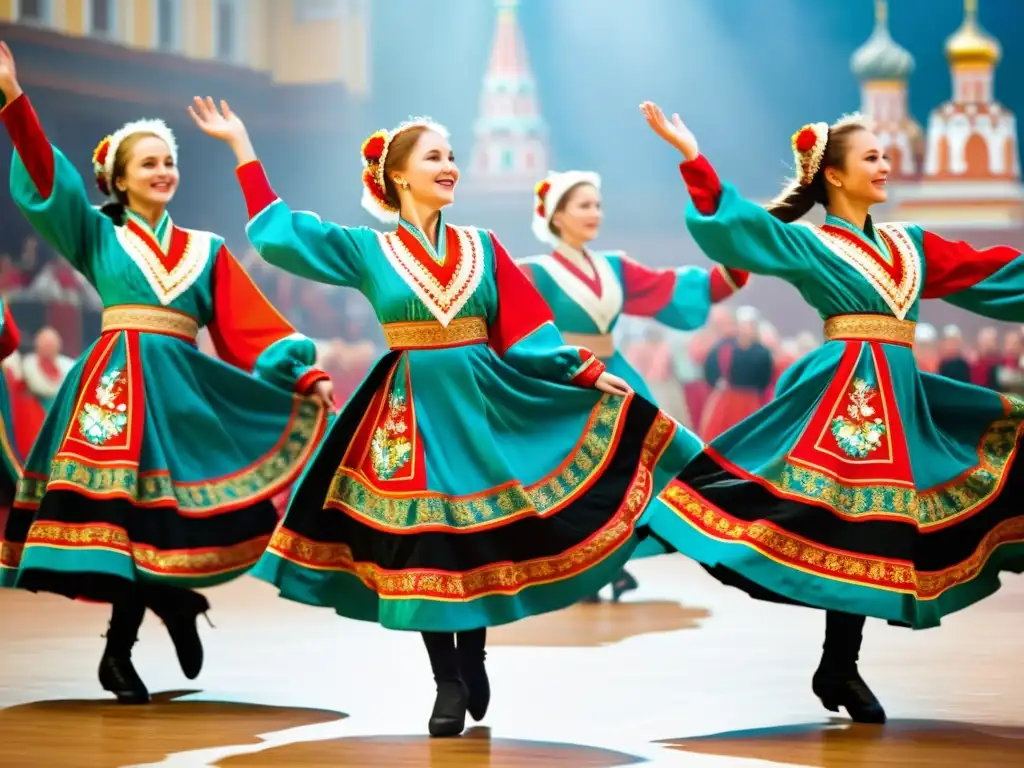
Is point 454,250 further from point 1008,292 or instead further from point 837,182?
point 1008,292

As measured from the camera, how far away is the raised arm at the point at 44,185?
4156 millimetres

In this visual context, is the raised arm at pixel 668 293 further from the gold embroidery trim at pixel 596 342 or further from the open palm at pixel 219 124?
the open palm at pixel 219 124

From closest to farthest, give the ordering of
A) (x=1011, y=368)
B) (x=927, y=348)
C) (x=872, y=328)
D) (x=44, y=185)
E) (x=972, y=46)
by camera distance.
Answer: (x=872, y=328), (x=44, y=185), (x=1011, y=368), (x=927, y=348), (x=972, y=46)

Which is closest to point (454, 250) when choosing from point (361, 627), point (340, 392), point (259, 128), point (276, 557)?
point (276, 557)

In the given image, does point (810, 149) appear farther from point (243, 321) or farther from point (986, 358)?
point (986, 358)

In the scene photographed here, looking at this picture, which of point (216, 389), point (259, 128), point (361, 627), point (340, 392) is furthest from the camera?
point (259, 128)

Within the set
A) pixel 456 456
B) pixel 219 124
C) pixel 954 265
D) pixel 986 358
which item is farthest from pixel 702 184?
pixel 986 358

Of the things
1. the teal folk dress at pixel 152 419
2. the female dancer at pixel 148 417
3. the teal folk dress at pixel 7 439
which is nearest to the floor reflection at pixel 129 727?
the female dancer at pixel 148 417

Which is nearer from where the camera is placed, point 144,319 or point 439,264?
point 439,264

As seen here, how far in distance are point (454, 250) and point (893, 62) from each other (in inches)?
297

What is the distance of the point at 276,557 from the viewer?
3736 millimetres

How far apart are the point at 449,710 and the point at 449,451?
0.51 metres

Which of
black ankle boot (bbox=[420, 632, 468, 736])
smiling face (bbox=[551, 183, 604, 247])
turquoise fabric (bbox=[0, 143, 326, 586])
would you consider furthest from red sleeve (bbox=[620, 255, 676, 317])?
black ankle boot (bbox=[420, 632, 468, 736])

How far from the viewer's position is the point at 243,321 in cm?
436
